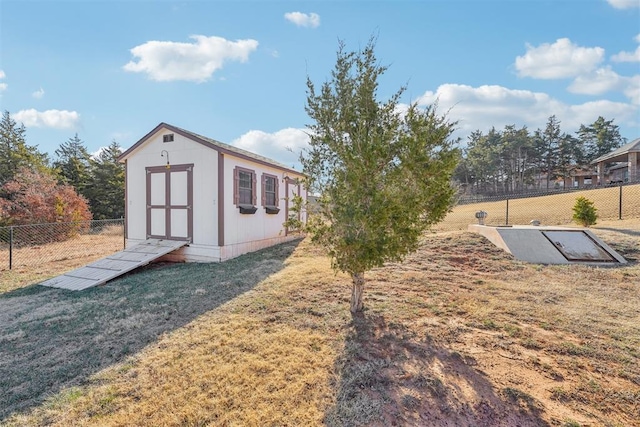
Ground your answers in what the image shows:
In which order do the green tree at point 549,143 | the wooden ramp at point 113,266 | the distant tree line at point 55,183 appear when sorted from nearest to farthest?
the wooden ramp at point 113,266, the distant tree line at point 55,183, the green tree at point 549,143

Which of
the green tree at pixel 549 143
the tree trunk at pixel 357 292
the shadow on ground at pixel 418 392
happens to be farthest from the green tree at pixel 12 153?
the green tree at pixel 549 143

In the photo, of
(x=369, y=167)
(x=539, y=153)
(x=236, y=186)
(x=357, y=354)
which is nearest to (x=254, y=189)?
(x=236, y=186)

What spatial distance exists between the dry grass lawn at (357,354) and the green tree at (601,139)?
1578 inches

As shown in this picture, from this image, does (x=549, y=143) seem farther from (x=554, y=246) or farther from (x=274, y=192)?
(x=274, y=192)

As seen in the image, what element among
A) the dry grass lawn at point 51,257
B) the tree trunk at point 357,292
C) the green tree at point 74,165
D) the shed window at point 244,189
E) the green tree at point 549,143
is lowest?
the dry grass lawn at point 51,257

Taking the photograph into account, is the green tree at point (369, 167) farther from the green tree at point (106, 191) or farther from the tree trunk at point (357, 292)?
the green tree at point (106, 191)

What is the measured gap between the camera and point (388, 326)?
3457mm

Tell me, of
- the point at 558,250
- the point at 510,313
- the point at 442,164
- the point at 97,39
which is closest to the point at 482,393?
the point at 510,313

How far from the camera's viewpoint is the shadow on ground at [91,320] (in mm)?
2658

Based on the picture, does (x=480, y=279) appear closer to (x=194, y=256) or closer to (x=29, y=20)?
(x=194, y=256)

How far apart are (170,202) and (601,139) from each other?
4538 centimetres

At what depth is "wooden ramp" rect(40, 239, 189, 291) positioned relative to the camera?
228 inches

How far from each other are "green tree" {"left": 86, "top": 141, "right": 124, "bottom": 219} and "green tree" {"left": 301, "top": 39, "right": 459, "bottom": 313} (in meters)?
21.8

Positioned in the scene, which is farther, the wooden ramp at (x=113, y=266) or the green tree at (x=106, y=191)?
the green tree at (x=106, y=191)
